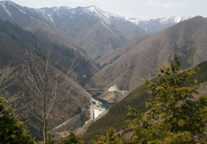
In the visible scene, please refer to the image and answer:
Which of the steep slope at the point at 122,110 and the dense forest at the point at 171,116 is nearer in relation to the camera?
the dense forest at the point at 171,116

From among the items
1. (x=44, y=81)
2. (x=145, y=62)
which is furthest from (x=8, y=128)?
(x=145, y=62)

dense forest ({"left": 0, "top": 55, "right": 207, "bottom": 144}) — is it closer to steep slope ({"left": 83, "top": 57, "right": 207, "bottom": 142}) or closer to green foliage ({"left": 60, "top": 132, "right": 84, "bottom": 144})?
green foliage ({"left": 60, "top": 132, "right": 84, "bottom": 144})

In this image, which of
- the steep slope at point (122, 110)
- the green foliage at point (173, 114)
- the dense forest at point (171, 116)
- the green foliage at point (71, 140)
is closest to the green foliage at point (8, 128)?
the dense forest at point (171, 116)

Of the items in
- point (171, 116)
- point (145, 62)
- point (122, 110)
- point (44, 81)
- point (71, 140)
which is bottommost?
point (71, 140)

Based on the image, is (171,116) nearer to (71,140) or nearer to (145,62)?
(71,140)

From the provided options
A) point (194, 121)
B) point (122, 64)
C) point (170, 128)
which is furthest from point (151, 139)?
point (122, 64)

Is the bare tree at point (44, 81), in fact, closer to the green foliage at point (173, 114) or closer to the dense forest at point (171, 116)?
the dense forest at point (171, 116)

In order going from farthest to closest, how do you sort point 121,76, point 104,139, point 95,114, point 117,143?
1. point 121,76
2. point 95,114
3. point 104,139
4. point 117,143

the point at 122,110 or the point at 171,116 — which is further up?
the point at 122,110

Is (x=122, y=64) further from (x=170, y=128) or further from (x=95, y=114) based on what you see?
(x=170, y=128)

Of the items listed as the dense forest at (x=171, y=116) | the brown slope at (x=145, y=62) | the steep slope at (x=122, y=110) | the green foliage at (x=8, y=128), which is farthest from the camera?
the brown slope at (x=145, y=62)

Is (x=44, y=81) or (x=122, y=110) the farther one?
(x=122, y=110)
